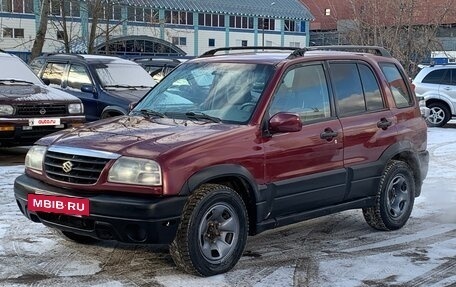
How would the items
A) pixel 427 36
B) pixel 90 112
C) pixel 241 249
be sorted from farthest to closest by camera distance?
pixel 427 36, pixel 90 112, pixel 241 249

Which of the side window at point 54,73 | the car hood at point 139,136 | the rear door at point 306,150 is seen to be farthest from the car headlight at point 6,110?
the rear door at point 306,150

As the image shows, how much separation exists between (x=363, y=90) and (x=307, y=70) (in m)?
0.79

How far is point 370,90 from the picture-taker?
6.50m

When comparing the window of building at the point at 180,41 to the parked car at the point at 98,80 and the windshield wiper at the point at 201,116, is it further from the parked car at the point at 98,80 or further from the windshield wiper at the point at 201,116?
the windshield wiper at the point at 201,116

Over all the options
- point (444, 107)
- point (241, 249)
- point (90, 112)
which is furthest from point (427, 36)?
point (241, 249)

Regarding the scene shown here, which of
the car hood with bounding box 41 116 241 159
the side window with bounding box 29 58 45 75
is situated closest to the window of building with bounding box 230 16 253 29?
the side window with bounding box 29 58 45 75

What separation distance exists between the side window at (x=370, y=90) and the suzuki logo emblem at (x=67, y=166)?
2.92 m

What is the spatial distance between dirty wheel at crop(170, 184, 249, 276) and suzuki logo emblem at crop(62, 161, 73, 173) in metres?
0.91

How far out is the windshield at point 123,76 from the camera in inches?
472

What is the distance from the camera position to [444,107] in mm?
17766

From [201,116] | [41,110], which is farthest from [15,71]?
[201,116]

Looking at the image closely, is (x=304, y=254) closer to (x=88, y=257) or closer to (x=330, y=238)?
(x=330, y=238)

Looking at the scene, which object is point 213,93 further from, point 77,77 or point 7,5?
point 7,5

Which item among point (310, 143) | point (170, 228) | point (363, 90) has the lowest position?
point (170, 228)
